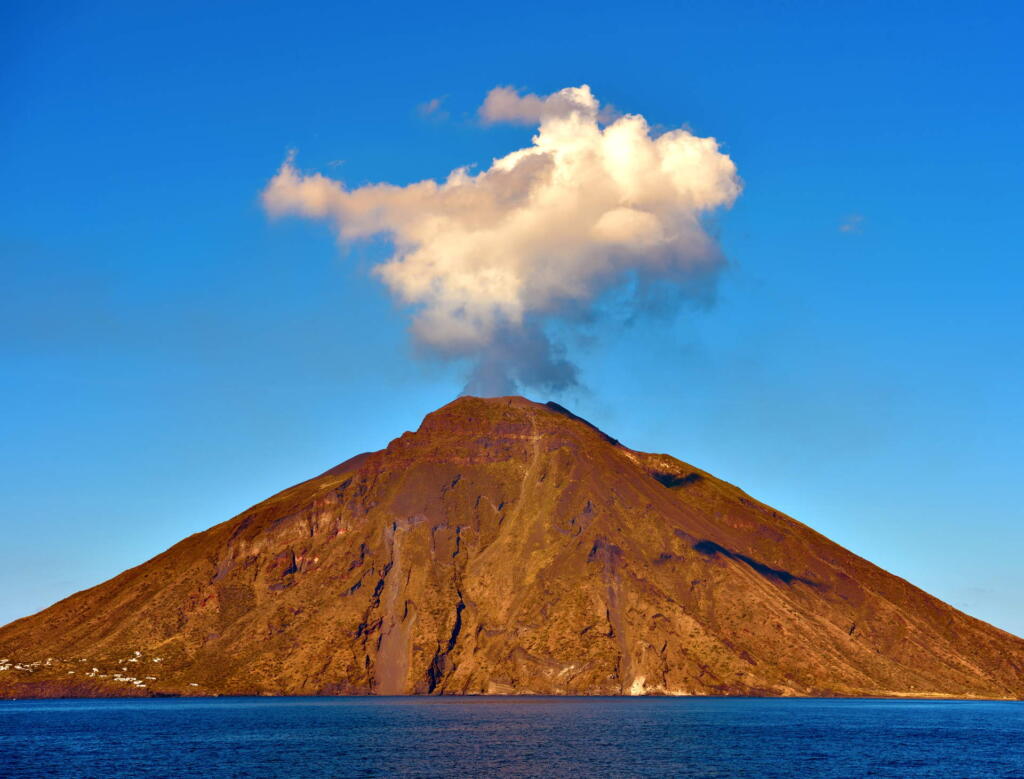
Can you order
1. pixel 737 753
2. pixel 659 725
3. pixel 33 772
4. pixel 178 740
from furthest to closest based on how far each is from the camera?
1. pixel 659 725
2. pixel 178 740
3. pixel 737 753
4. pixel 33 772

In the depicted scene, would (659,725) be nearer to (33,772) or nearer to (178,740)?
(178,740)

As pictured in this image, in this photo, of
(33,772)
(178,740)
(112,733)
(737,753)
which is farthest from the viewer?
(112,733)

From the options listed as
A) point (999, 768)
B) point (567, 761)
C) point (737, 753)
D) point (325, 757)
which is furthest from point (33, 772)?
point (999, 768)

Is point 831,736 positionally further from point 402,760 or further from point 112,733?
point 112,733

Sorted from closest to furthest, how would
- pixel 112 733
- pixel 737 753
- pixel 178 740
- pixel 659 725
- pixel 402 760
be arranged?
pixel 402 760
pixel 737 753
pixel 178 740
pixel 112 733
pixel 659 725

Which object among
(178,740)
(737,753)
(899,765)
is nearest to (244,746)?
(178,740)

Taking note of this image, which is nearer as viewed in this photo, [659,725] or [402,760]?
[402,760]

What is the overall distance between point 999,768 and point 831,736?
40497 mm

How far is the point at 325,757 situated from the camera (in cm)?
13762

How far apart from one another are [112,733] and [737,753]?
103 meters

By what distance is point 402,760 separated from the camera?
13362cm

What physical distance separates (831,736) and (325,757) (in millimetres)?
84955

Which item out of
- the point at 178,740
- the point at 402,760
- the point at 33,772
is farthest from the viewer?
the point at 178,740

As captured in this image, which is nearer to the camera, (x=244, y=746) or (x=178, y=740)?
(x=244, y=746)
